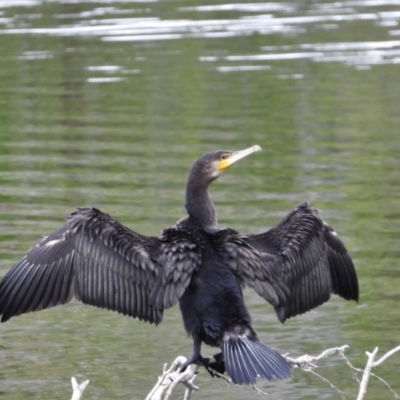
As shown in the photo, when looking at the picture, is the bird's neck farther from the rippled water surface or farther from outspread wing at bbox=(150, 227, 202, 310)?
the rippled water surface

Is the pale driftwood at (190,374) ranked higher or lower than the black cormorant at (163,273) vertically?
lower

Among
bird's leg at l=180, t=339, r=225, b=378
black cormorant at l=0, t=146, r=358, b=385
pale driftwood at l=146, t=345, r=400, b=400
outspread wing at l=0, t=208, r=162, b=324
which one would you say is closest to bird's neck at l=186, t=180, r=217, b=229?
black cormorant at l=0, t=146, r=358, b=385

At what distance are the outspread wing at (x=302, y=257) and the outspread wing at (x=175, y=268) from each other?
44cm

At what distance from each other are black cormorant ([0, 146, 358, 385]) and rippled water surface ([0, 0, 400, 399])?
56.0 inches

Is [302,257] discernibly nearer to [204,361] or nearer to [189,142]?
[204,361]

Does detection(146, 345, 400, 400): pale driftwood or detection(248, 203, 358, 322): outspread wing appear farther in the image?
detection(248, 203, 358, 322): outspread wing

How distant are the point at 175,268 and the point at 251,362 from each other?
0.64 metres

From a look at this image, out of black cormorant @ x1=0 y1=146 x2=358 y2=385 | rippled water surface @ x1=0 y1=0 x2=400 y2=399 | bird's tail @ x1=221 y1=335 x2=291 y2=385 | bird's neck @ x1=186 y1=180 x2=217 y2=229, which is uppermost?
bird's neck @ x1=186 y1=180 x2=217 y2=229

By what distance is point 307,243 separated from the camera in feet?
21.0

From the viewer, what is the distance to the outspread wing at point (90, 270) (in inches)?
238

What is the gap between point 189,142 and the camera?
13914 mm

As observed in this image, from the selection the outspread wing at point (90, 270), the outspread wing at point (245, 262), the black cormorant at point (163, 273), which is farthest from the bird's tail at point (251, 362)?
the outspread wing at point (90, 270)

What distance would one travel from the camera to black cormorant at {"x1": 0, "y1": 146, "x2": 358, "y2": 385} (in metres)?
5.93

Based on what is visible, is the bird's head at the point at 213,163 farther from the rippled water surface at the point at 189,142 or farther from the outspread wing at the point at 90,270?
the rippled water surface at the point at 189,142
